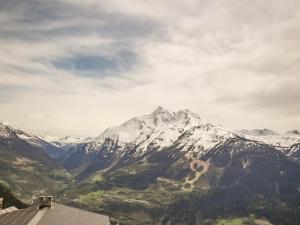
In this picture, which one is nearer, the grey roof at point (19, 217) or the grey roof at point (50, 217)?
the grey roof at point (50, 217)

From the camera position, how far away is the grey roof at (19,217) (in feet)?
267

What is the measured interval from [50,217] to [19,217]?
605 centimetres

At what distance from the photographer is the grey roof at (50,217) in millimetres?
81312

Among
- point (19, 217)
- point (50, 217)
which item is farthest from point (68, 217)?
point (19, 217)

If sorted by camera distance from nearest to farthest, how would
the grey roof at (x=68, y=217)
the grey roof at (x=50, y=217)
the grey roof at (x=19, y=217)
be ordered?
the grey roof at (x=50, y=217)
the grey roof at (x=19, y=217)
the grey roof at (x=68, y=217)

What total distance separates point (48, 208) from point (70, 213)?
5.38 metres

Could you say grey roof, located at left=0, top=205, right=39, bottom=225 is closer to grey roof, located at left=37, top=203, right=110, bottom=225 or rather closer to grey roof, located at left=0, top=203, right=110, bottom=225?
grey roof, located at left=0, top=203, right=110, bottom=225

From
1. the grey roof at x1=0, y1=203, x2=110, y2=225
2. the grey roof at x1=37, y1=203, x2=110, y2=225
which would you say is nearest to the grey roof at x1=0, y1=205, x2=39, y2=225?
the grey roof at x1=0, y1=203, x2=110, y2=225

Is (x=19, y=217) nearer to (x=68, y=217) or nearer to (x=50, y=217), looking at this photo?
(x=50, y=217)

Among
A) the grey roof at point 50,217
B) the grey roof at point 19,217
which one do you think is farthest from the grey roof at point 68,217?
the grey roof at point 19,217

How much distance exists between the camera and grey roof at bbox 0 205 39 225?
8150 cm

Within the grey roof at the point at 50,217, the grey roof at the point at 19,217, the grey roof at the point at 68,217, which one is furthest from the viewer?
the grey roof at the point at 68,217

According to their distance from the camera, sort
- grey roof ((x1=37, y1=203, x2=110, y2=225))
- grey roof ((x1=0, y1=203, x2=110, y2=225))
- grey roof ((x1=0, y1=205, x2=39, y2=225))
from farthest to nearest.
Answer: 1. grey roof ((x1=37, y1=203, x2=110, y2=225))
2. grey roof ((x1=0, y1=205, x2=39, y2=225))
3. grey roof ((x1=0, y1=203, x2=110, y2=225))

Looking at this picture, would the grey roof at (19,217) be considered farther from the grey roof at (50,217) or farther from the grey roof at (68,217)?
the grey roof at (68,217)
